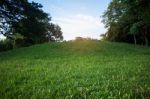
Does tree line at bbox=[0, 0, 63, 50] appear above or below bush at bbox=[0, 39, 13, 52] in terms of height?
above

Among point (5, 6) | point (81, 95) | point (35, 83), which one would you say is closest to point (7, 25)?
point (5, 6)

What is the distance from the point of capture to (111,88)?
27.5 ft

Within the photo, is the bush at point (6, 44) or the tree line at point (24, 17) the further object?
the bush at point (6, 44)

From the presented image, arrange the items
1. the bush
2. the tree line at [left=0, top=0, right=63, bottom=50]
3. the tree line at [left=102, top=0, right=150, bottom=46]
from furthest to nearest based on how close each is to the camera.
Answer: the bush
the tree line at [left=102, top=0, right=150, bottom=46]
the tree line at [left=0, top=0, right=63, bottom=50]

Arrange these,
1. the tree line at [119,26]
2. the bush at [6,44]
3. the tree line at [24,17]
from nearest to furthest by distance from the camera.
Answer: the tree line at [24,17]
the tree line at [119,26]
the bush at [6,44]

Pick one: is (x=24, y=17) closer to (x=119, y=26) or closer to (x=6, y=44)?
(x=119, y=26)

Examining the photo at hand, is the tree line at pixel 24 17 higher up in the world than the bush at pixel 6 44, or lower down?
higher up

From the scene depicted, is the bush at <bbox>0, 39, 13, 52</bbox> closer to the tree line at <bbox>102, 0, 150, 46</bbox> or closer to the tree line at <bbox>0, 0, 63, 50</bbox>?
the tree line at <bbox>102, 0, 150, 46</bbox>

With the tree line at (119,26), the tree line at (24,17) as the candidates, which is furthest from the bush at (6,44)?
the tree line at (24,17)

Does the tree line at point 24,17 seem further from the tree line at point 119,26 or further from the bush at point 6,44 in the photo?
the bush at point 6,44

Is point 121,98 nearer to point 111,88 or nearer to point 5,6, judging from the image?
point 111,88

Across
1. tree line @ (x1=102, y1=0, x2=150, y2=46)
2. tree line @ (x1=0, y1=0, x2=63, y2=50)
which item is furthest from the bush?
tree line @ (x1=0, y1=0, x2=63, y2=50)

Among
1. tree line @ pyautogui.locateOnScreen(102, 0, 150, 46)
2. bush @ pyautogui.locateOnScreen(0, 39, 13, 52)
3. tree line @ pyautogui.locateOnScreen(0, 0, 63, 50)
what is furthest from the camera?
bush @ pyautogui.locateOnScreen(0, 39, 13, 52)

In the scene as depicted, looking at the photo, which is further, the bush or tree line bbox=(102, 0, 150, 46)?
the bush
